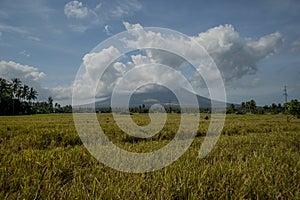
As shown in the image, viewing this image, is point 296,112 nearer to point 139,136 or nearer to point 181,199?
point 139,136

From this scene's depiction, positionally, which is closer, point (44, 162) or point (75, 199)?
point (75, 199)

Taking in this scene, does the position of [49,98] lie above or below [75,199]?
above

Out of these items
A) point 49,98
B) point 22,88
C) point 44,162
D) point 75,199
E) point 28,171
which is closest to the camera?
point 75,199

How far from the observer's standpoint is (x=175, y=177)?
2.91 m

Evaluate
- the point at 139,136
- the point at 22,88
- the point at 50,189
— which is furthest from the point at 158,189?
the point at 22,88

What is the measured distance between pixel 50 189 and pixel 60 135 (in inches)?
274

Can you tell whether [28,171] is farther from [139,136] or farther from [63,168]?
[139,136]

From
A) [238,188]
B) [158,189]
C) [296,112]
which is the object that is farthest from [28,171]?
[296,112]

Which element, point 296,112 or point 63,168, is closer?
point 63,168

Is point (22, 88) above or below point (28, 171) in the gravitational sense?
above

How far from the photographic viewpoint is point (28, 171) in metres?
3.25

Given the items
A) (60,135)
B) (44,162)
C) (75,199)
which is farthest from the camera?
(60,135)

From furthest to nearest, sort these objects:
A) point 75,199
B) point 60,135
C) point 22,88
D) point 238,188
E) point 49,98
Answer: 1. point 49,98
2. point 22,88
3. point 60,135
4. point 238,188
5. point 75,199

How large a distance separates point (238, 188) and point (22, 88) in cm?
8869
